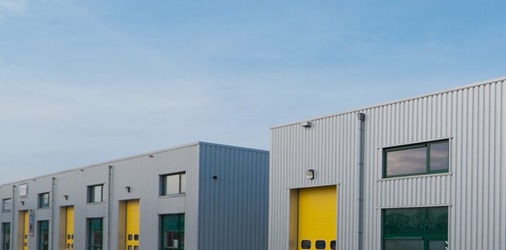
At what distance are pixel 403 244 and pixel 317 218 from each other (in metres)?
3.99

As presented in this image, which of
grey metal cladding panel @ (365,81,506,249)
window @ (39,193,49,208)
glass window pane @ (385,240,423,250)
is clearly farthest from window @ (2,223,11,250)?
glass window pane @ (385,240,423,250)

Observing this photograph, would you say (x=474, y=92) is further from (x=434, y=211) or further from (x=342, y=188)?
(x=342, y=188)

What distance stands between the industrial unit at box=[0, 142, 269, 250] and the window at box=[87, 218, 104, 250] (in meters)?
0.05

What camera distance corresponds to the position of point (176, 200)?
3100 centimetres

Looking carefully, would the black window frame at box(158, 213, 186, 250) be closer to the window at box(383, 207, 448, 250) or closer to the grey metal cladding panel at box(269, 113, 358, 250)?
the grey metal cladding panel at box(269, 113, 358, 250)

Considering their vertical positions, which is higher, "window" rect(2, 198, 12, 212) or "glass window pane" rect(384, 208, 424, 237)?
"glass window pane" rect(384, 208, 424, 237)

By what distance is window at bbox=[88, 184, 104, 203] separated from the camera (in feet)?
124

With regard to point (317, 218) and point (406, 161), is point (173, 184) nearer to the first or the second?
point (317, 218)

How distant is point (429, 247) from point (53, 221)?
27.4 meters

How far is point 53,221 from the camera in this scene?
42875mm

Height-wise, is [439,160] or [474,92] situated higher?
[474,92]

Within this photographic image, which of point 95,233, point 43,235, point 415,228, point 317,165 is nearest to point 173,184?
point 95,233

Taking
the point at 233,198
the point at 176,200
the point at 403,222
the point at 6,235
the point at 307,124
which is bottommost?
the point at 6,235

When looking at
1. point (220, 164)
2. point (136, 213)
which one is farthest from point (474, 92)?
point (136, 213)
